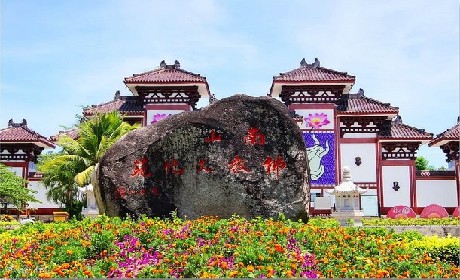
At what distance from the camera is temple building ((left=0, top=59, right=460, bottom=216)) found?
100 ft

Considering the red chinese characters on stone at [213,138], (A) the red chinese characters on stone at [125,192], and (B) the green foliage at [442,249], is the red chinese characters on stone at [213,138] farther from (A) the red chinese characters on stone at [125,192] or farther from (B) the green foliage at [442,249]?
(B) the green foliage at [442,249]

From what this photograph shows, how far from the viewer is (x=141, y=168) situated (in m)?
12.1

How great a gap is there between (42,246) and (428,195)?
1033 inches

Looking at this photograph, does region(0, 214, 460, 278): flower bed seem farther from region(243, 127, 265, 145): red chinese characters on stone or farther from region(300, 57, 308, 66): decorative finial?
region(300, 57, 308, 66): decorative finial

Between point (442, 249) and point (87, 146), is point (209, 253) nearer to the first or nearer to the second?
point (442, 249)

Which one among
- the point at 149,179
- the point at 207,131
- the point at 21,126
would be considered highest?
the point at 21,126

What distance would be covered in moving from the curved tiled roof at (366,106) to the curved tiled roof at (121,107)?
11635 millimetres

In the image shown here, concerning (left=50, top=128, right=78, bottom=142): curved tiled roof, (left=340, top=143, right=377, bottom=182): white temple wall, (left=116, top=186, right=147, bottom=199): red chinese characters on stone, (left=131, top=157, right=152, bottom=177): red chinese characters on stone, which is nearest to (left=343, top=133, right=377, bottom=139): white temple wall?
(left=340, top=143, right=377, bottom=182): white temple wall

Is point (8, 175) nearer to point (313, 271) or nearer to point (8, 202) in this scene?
point (8, 202)

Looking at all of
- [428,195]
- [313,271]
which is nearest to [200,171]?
[313,271]

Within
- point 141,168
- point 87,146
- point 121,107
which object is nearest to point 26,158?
point 121,107

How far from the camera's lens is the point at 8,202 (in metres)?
28.9

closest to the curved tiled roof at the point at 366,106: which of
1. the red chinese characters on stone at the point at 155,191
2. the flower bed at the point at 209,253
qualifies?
the red chinese characters on stone at the point at 155,191

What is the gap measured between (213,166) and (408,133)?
72.4 feet
